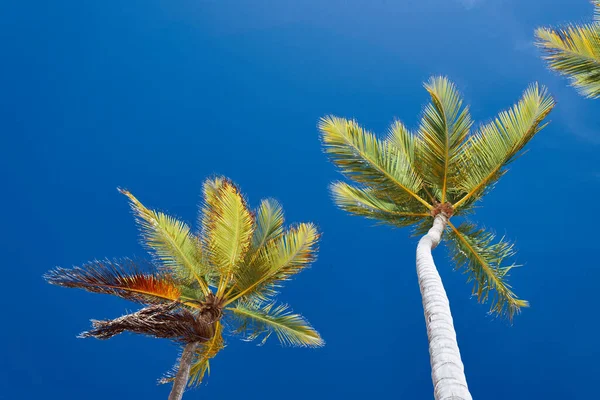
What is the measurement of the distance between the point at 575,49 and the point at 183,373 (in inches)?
377

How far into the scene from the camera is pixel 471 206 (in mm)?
12344

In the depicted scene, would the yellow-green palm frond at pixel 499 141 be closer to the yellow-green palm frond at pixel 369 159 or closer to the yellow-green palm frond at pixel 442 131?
the yellow-green palm frond at pixel 442 131

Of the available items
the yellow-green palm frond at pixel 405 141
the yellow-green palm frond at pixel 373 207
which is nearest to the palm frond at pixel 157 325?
the yellow-green palm frond at pixel 373 207

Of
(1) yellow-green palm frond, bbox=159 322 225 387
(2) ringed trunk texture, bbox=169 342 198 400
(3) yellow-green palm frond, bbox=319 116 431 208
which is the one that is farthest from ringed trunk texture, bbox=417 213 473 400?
(1) yellow-green palm frond, bbox=159 322 225 387

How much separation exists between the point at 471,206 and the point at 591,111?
28.7 m

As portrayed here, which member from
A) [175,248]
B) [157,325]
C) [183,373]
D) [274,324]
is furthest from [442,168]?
[183,373]

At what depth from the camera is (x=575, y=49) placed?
32.1ft

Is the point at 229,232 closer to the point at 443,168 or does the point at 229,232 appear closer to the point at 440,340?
the point at 443,168

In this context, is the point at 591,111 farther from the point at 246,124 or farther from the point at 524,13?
the point at 246,124

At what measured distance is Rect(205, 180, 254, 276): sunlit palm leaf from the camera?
1164 centimetres

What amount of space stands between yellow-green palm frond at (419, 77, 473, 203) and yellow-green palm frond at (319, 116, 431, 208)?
418mm

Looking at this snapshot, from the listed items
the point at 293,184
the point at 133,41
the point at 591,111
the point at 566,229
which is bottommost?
the point at 566,229

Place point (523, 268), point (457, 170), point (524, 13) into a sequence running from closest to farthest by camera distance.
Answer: point (457, 170) < point (523, 268) < point (524, 13)

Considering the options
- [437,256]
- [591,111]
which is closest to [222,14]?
[437,256]
